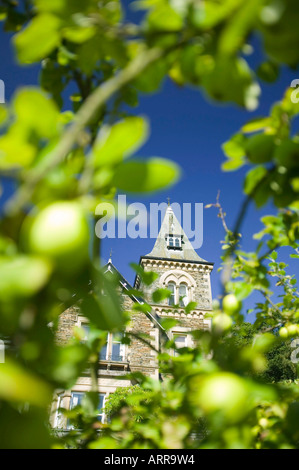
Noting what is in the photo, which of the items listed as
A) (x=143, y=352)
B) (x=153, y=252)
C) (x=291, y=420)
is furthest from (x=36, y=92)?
(x=153, y=252)

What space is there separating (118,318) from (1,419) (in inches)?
6.6

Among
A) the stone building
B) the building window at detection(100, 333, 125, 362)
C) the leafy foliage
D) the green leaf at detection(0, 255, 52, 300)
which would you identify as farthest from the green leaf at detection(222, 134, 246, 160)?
the building window at detection(100, 333, 125, 362)

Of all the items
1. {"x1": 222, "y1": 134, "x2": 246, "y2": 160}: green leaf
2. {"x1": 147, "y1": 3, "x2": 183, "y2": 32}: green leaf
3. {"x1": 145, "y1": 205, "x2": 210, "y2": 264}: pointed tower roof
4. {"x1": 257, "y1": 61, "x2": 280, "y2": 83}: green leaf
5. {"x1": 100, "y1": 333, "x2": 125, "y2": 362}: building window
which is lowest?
{"x1": 147, "y1": 3, "x2": 183, "y2": 32}: green leaf

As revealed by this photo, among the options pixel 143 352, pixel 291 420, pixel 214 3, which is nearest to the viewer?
pixel 214 3

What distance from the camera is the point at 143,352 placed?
38.0ft

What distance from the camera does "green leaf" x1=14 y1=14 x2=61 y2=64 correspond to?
0.42m

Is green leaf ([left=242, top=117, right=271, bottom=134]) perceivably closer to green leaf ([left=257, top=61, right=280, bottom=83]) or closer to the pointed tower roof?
green leaf ([left=257, top=61, right=280, bottom=83])

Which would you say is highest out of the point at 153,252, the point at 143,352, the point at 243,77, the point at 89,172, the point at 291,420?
the point at 153,252

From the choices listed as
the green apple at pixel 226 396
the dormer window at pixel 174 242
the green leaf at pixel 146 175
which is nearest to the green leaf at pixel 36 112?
the green leaf at pixel 146 175

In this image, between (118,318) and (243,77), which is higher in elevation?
(243,77)

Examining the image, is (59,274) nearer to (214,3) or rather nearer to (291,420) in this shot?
(214,3)

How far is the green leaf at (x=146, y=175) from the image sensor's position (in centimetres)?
31

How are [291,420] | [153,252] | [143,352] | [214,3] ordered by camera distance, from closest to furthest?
[214,3], [291,420], [143,352], [153,252]

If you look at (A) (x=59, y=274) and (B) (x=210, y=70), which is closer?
(A) (x=59, y=274)
